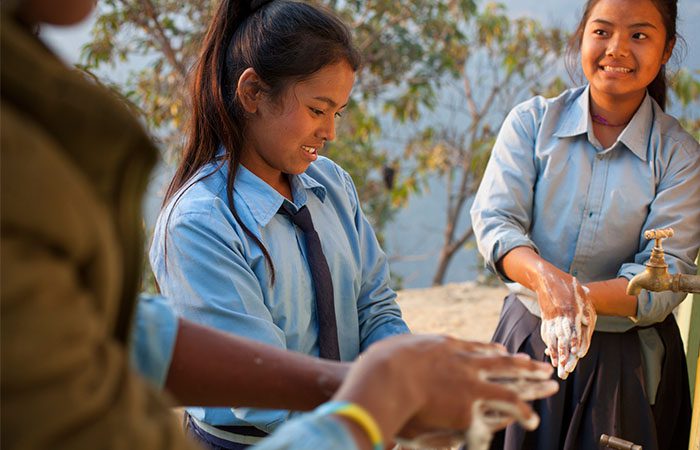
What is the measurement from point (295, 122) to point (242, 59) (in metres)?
0.19

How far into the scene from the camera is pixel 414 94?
19.6 feet

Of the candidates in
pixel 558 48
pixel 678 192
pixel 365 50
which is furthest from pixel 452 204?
pixel 678 192

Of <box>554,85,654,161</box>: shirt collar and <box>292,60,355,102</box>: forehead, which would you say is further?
<box>554,85,654,161</box>: shirt collar

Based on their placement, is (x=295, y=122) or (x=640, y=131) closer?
(x=295, y=122)

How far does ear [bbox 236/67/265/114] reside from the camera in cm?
170

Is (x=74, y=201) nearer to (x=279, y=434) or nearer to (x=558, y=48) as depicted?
(x=279, y=434)

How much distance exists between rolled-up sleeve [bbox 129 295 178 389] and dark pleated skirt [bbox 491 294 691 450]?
4.40 ft

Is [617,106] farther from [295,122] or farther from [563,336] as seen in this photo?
[295,122]

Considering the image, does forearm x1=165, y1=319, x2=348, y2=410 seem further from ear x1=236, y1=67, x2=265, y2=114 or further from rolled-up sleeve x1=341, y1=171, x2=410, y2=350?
ear x1=236, y1=67, x2=265, y2=114

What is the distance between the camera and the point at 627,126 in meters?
2.10

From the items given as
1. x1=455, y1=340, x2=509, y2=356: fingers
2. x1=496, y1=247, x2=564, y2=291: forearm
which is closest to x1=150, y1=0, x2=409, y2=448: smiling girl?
x1=496, y1=247, x2=564, y2=291: forearm

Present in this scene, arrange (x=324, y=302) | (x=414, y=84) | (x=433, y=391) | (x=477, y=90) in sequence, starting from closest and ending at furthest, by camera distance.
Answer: (x=433, y=391) < (x=324, y=302) < (x=414, y=84) < (x=477, y=90)

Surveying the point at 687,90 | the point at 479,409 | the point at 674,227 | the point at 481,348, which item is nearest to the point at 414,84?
the point at 687,90

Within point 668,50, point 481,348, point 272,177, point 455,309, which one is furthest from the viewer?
point 455,309
